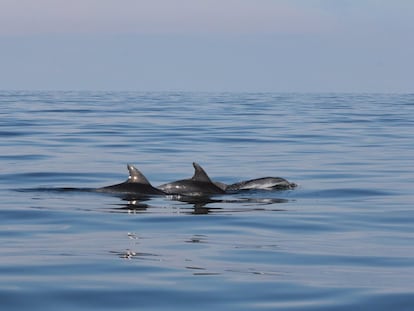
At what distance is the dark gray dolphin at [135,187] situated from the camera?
1792 cm

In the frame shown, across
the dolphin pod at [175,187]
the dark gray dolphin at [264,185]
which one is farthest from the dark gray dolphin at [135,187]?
the dark gray dolphin at [264,185]

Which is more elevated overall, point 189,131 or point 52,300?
point 189,131

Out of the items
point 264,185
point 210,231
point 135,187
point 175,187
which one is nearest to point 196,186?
point 175,187

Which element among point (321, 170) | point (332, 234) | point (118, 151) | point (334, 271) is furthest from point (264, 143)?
point (334, 271)

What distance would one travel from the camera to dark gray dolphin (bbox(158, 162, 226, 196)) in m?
18.1

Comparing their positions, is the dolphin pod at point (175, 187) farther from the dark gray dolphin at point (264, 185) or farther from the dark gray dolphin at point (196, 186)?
the dark gray dolphin at point (264, 185)

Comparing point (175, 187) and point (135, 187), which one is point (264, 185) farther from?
point (135, 187)

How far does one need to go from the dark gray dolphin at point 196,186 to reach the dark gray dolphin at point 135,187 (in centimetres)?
27

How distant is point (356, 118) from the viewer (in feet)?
157

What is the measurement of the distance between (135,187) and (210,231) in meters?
4.33

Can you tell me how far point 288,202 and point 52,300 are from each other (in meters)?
8.57

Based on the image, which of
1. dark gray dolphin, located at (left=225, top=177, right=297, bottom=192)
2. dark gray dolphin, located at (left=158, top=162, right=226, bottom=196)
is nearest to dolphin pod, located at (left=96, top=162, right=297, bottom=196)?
dark gray dolphin, located at (left=158, top=162, right=226, bottom=196)

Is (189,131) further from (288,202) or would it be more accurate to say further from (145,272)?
(145,272)

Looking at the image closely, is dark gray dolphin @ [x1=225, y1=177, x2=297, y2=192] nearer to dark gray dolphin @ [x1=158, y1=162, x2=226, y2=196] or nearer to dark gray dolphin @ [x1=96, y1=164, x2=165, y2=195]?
dark gray dolphin @ [x1=158, y1=162, x2=226, y2=196]
